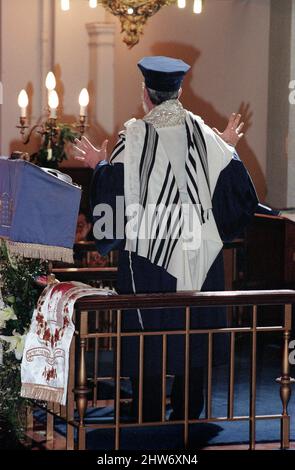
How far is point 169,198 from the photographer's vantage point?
6.57m

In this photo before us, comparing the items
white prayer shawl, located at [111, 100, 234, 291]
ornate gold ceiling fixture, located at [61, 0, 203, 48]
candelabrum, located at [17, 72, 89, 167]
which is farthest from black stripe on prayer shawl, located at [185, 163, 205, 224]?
ornate gold ceiling fixture, located at [61, 0, 203, 48]

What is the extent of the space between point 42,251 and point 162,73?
1121mm

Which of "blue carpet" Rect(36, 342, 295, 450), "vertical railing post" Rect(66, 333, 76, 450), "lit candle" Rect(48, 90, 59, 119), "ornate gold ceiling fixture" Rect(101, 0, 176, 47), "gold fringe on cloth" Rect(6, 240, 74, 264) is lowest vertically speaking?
"blue carpet" Rect(36, 342, 295, 450)

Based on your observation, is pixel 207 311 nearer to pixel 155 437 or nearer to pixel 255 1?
pixel 155 437

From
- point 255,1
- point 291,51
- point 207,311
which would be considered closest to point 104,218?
point 207,311

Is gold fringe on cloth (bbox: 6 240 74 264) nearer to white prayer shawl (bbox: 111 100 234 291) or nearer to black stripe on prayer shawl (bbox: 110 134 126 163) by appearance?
white prayer shawl (bbox: 111 100 234 291)

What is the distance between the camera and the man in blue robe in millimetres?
6543

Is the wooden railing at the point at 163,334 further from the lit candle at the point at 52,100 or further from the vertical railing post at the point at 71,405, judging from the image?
the lit candle at the point at 52,100

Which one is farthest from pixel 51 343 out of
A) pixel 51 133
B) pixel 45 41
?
pixel 45 41

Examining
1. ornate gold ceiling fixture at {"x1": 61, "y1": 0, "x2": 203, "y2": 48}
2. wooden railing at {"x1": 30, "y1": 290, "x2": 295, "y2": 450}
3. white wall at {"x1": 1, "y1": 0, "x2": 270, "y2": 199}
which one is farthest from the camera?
white wall at {"x1": 1, "y1": 0, "x2": 270, "y2": 199}

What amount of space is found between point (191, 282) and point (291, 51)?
4.88 metres

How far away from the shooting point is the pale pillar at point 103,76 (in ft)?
39.8

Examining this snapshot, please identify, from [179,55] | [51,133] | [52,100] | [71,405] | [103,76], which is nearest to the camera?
[71,405]

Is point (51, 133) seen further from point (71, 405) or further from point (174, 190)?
point (71, 405)
